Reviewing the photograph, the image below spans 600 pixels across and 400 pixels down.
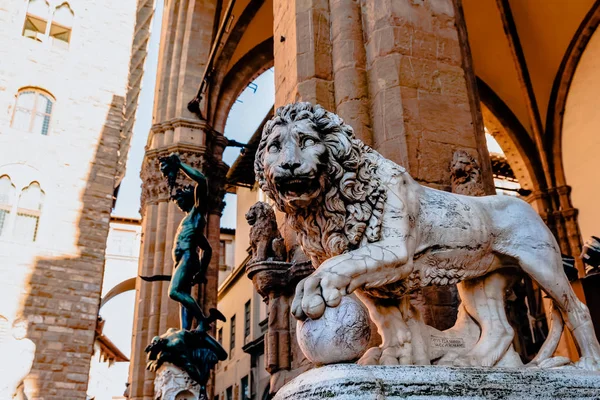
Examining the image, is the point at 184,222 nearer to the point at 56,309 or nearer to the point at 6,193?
the point at 56,309

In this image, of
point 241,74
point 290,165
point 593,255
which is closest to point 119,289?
point 241,74

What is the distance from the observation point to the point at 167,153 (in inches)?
465

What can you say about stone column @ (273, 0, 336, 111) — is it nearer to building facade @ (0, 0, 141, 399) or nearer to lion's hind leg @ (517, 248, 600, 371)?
lion's hind leg @ (517, 248, 600, 371)

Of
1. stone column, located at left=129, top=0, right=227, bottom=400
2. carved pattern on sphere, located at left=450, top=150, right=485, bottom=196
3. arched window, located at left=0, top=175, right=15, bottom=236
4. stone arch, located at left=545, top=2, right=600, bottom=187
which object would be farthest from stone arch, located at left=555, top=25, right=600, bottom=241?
arched window, located at left=0, top=175, right=15, bottom=236

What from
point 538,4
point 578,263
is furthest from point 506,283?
point 538,4

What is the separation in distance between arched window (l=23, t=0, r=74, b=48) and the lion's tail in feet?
56.4

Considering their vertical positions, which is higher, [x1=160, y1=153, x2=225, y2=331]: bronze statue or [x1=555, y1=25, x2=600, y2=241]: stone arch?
[x1=555, y1=25, x2=600, y2=241]: stone arch

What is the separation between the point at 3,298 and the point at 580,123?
42.2 feet

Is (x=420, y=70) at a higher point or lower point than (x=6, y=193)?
lower

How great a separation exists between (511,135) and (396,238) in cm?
1272

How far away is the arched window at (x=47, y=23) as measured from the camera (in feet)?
55.3

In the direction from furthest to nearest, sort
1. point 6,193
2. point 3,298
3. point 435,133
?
point 6,193
point 3,298
point 435,133

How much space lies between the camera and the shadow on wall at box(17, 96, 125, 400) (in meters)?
13.3

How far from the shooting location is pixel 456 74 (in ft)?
12.7
